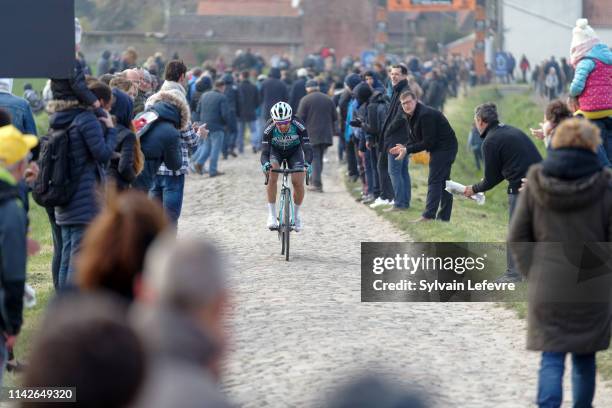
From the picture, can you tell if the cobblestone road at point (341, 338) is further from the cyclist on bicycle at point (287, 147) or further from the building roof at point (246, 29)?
the building roof at point (246, 29)

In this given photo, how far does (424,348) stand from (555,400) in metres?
3.08

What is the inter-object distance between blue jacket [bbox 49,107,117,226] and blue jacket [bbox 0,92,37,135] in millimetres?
1476

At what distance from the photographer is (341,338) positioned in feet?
35.6

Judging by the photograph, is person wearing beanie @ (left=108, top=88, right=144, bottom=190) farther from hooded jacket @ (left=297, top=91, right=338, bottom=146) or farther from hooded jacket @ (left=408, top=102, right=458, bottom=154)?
hooded jacket @ (left=297, top=91, right=338, bottom=146)

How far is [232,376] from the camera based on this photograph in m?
9.59

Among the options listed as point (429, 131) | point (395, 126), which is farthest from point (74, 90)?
point (395, 126)

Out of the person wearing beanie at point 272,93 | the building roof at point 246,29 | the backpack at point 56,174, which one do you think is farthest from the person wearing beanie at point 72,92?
the building roof at point 246,29

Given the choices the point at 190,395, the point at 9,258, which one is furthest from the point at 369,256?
the point at 190,395

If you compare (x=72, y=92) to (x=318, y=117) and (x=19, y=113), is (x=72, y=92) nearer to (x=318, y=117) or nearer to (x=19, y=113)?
(x=19, y=113)

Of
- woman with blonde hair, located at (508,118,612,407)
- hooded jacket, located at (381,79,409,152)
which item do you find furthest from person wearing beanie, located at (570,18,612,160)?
hooded jacket, located at (381,79,409,152)

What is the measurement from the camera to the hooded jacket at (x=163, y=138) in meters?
12.9

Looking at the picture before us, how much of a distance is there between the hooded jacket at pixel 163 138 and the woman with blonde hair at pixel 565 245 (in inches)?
228

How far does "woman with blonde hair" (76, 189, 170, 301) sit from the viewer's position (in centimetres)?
441

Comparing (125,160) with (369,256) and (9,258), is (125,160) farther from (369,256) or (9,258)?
(9,258)
